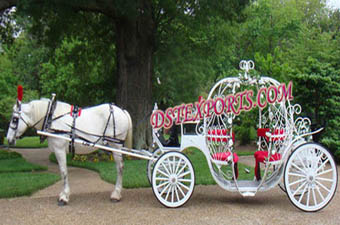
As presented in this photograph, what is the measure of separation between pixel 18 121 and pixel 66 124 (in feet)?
2.81

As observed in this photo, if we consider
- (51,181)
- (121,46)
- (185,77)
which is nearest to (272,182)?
(51,181)

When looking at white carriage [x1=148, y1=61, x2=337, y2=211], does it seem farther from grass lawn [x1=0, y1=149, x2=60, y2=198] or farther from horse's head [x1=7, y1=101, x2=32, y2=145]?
grass lawn [x1=0, y1=149, x2=60, y2=198]

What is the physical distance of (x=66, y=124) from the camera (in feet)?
22.1

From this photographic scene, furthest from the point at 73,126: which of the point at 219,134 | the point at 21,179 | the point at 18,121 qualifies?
the point at 21,179

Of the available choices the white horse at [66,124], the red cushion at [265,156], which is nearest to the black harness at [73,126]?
the white horse at [66,124]

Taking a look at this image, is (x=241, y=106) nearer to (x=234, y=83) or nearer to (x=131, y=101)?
(x=234, y=83)

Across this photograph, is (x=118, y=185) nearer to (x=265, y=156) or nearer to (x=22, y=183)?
(x=265, y=156)

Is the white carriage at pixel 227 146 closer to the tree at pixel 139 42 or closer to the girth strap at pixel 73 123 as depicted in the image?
the girth strap at pixel 73 123

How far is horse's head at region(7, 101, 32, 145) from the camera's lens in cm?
644

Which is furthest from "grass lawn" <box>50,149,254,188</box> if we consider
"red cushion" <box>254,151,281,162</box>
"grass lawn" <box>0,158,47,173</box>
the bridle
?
the bridle

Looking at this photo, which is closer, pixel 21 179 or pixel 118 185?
pixel 118 185

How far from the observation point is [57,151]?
6.68 meters

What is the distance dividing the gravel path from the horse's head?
134 cm

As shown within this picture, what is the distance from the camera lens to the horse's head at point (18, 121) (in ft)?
21.1
